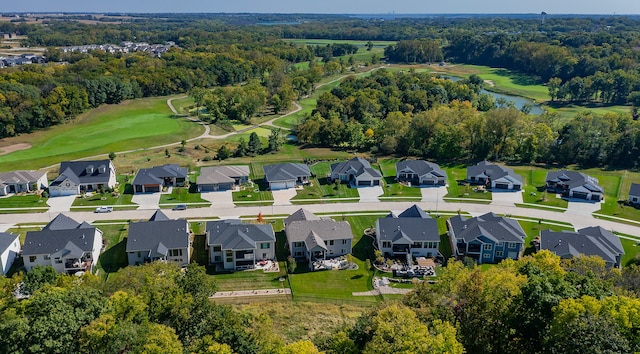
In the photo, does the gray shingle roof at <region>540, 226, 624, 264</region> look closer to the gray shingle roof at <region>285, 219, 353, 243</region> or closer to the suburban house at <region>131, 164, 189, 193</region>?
the gray shingle roof at <region>285, 219, 353, 243</region>

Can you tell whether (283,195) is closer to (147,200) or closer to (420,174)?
(147,200)

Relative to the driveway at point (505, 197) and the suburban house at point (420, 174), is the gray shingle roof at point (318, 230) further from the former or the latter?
the driveway at point (505, 197)

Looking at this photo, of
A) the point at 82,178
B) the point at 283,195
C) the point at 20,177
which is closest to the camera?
the point at 20,177

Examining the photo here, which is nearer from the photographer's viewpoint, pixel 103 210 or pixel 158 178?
pixel 103 210

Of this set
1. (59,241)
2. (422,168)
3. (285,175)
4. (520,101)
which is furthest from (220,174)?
(520,101)

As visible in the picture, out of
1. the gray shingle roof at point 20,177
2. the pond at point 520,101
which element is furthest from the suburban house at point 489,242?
the pond at point 520,101

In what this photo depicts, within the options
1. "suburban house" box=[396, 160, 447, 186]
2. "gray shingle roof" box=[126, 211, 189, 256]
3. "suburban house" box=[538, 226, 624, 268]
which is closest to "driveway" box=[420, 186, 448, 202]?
"suburban house" box=[396, 160, 447, 186]
